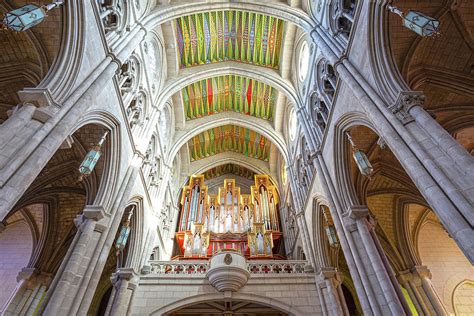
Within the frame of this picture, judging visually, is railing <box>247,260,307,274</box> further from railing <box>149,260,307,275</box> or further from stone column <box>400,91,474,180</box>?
stone column <box>400,91,474,180</box>

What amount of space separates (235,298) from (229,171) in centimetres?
1415

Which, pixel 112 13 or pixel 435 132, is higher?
pixel 112 13

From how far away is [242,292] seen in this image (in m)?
10.4

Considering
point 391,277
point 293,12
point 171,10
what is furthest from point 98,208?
point 293,12

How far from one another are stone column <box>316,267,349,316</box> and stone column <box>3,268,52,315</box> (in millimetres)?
10369

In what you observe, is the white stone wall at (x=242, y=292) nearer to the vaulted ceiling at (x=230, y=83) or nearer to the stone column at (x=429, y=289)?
the stone column at (x=429, y=289)

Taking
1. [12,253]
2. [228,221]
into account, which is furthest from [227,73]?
[12,253]

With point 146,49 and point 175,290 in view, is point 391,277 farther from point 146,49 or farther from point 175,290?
point 146,49

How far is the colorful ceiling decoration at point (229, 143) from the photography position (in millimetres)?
20234

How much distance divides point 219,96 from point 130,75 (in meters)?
8.54

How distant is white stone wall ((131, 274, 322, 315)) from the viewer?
1002 centimetres

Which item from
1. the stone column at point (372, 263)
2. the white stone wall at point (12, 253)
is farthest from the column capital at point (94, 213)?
the white stone wall at point (12, 253)

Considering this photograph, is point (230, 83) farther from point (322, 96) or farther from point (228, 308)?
point (228, 308)

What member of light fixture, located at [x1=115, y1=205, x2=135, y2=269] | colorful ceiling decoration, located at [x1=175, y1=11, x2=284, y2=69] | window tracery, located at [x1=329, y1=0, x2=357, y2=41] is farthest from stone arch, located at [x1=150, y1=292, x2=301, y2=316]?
colorful ceiling decoration, located at [x1=175, y1=11, x2=284, y2=69]
